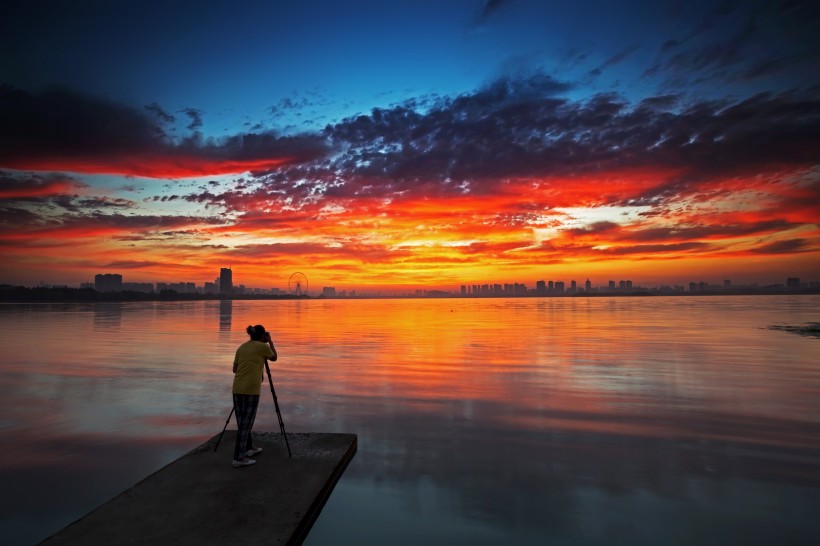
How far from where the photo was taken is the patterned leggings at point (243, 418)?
8922mm

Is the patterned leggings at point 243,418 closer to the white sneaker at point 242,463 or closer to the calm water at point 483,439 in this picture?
the white sneaker at point 242,463

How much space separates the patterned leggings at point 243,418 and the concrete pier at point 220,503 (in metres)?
0.37

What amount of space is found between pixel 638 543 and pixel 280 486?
20.1 ft

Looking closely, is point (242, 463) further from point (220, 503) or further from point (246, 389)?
point (220, 503)

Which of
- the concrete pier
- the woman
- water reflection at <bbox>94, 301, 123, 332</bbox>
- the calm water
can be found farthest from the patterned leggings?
water reflection at <bbox>94, 301, 123, 332</bbox>

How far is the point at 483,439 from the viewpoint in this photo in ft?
39.7

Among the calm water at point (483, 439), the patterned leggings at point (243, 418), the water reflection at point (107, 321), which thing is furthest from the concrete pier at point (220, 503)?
the water reflection at point (107, 321)

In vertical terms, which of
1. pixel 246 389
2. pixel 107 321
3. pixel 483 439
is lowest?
pixel 483 439

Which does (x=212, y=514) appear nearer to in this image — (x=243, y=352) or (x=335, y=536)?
(x=335, y=536)

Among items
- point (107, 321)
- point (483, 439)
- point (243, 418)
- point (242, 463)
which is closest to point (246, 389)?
point (243, 418)

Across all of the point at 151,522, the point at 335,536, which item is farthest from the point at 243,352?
the point at 335,536

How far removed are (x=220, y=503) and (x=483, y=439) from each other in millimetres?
7097

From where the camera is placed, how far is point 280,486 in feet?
26.2

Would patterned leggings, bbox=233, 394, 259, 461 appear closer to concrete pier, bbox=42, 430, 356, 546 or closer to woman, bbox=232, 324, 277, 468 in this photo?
woman, bbox=232, 324, 277, 468
